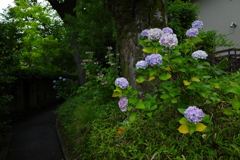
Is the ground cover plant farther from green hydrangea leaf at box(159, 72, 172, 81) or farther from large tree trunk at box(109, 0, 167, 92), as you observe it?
large tree trunk at box(109, 0, 167, 92)

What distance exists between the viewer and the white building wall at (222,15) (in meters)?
10.6

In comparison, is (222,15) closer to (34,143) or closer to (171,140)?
(171,140)

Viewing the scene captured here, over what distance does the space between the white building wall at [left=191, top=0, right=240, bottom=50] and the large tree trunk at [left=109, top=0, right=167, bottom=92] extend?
753 cm

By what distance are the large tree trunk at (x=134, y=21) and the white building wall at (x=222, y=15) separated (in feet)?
24.7

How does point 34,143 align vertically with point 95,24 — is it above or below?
below

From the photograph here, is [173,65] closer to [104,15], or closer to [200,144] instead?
[200,144]

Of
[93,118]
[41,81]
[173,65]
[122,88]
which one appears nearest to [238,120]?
[173,65]

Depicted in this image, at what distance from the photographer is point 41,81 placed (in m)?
14.9

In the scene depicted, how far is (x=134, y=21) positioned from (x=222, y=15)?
9.19 m

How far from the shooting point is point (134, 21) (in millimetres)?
4219

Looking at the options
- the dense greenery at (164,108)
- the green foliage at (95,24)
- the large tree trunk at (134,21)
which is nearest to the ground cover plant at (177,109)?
the dense greenery at (164,108)

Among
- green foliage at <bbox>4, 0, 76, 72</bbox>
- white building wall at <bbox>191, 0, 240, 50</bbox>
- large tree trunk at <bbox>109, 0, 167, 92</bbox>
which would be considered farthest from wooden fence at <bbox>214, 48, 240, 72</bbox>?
green foliage at <bbox>4, 0, 76, 72</bbox>

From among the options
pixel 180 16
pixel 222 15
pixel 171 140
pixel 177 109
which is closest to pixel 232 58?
pixel 180 16

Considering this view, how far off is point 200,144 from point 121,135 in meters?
1.24
